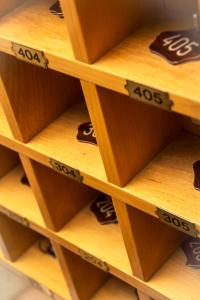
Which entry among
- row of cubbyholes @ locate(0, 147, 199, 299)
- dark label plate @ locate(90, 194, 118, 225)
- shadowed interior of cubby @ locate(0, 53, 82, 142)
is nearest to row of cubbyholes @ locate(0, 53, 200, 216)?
shadowed interior of cubby @ locate(0, 53, 82, 142)

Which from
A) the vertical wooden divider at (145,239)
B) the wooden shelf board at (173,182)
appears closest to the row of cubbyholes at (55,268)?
the vertical wooden divider at (145,239)

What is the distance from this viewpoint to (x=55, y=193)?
1542mm

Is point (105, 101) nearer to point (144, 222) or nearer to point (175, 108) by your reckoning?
point (175, 108)

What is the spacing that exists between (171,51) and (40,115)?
0.50 m

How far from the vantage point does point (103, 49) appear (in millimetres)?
1032

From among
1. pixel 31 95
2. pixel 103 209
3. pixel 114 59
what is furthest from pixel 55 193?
pixel 114 59

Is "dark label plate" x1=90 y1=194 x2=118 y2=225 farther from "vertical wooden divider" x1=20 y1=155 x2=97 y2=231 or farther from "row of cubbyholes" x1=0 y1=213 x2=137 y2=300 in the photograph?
"row of cubbyholes" x1=0 y1=213 x2=137 y2=300

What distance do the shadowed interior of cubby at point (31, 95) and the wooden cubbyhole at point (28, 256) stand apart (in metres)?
0.59

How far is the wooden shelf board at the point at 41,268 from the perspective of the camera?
1.92 meters

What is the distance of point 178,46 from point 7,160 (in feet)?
3.08

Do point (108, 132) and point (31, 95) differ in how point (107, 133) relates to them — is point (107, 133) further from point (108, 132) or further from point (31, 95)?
A: point (31, 95)

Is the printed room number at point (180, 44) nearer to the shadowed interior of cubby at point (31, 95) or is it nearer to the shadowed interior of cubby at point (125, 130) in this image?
the shadowed interior of cubby at point (125, 130)

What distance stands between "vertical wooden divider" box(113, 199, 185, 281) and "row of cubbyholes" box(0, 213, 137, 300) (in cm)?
34

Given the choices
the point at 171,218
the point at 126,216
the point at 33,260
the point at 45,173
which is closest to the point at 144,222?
the point at 126,216
